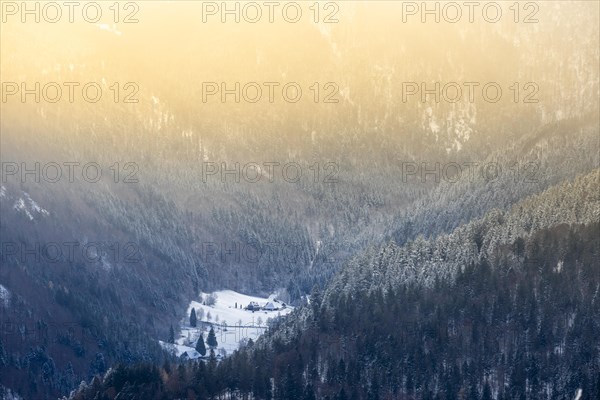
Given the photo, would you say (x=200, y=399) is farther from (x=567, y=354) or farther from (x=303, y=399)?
(x=567, y=354)

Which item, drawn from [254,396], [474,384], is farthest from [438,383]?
[254,396]

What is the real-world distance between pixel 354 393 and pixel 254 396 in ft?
35.6

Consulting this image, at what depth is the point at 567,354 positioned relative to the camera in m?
199

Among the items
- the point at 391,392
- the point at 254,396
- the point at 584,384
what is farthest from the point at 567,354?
the point at 254,396

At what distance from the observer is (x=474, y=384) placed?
197125 millimetres

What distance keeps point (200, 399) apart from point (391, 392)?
20.7 m

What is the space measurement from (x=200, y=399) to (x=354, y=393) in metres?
16.7

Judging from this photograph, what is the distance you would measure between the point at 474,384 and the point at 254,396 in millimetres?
23808

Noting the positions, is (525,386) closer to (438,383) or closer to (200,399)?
(438,383)

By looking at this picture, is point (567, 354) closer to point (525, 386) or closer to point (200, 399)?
point (525, 386)

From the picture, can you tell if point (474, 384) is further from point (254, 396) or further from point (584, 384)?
point (254, 396)

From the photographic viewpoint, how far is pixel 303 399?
652ft

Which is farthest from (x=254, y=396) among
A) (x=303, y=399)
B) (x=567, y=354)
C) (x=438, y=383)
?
(x=567, y=354)

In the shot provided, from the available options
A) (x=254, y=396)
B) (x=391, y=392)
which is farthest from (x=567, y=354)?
(x=254, y=396)
